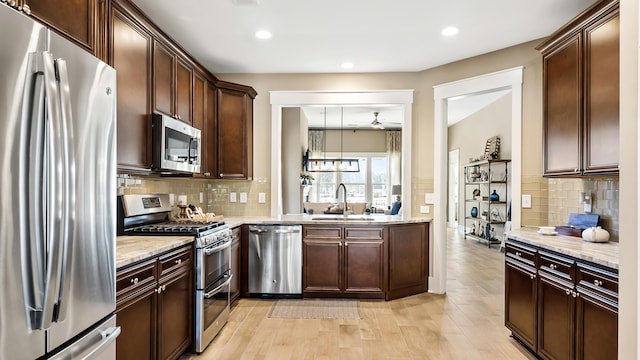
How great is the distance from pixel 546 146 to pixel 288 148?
16.7ft

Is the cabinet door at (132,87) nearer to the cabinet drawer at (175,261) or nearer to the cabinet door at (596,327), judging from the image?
the cabinet drawer at (175,261)

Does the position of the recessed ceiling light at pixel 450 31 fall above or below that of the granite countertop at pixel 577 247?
above

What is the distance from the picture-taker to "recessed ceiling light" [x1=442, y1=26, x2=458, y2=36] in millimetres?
3303

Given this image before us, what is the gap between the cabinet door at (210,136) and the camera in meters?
3.85

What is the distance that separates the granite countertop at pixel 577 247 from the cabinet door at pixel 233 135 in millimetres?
2815

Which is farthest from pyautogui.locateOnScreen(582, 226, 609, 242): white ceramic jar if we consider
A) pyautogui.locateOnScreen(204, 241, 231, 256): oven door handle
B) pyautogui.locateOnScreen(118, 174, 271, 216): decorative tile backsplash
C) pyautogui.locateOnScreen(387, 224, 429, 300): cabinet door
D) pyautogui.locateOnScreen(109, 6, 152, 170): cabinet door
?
pyautogui.locateOnScreen(118, 174, 271, 216): decorative tile backsplash

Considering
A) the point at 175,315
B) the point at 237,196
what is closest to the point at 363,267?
the point at 237,196

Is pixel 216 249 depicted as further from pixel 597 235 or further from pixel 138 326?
pixel 597 235

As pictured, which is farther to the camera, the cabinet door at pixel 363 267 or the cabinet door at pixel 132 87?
the cabinet door at pixel 363 267

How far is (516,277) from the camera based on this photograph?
2.87 meters

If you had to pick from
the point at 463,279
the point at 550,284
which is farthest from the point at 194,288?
the point at 463,279

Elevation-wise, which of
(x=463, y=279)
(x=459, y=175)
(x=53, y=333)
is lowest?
(x=463, y=279)

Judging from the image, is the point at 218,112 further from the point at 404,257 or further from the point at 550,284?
the point at 550,284

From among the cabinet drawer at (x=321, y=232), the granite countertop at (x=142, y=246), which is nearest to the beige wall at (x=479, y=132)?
the cabinet drawer at (x=321, y=232)
